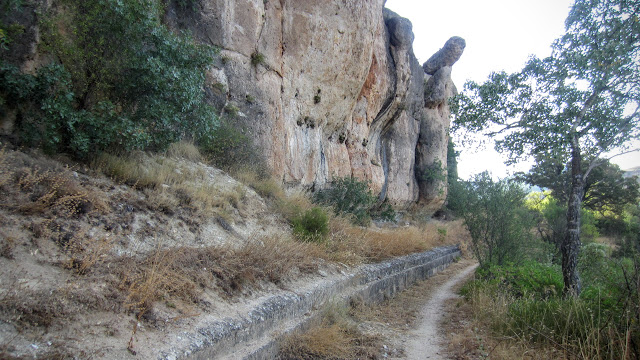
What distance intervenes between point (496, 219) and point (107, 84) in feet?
34.3

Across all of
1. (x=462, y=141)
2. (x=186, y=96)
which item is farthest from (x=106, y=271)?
(x=462, y=141)

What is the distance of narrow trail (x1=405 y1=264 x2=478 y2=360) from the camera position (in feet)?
16.6

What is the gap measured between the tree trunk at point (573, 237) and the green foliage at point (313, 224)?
459 cm

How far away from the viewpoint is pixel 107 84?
589cm

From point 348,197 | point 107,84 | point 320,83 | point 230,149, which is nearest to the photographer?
point 107,84

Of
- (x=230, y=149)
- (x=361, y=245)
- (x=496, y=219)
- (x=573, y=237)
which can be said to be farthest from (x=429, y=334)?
(x=496, y=219)

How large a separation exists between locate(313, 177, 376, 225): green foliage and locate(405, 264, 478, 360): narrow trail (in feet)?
11.7

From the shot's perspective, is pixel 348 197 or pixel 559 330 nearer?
pixel 559 330

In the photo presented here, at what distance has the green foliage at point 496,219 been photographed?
10.8 metres

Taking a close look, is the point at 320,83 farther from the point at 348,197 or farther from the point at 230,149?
the point at 230,149

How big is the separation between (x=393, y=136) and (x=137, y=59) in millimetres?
15241

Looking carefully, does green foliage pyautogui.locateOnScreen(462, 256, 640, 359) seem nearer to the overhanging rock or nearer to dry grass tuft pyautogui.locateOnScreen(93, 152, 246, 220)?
the overhanging rock

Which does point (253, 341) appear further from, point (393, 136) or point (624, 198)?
point (624, 198)

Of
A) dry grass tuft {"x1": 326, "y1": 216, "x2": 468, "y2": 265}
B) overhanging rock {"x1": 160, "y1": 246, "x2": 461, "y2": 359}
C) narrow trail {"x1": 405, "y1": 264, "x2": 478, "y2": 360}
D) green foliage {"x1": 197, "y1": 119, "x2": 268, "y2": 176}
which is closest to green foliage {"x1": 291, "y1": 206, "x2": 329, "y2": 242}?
dry grass tuft {"x1": 326, "y1": 216, "x2": 468, "y2": 265}
